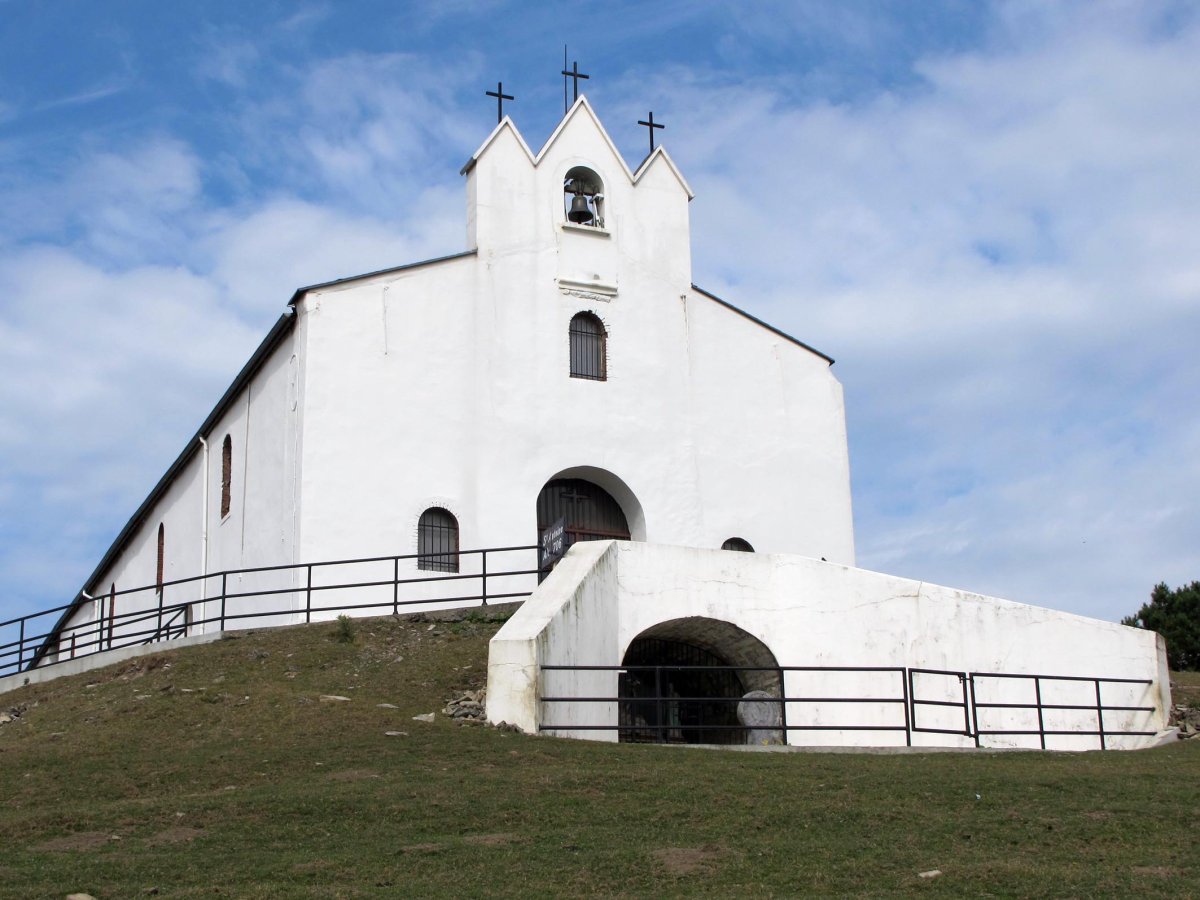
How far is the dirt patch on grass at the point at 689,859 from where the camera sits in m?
11.8

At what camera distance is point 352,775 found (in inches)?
604

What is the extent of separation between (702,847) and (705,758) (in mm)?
4335

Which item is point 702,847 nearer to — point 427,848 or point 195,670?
point 427,848

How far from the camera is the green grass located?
453 inches

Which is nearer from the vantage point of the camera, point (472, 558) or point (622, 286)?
point (472, 558)

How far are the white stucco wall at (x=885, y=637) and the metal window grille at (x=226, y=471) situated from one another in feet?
41.1

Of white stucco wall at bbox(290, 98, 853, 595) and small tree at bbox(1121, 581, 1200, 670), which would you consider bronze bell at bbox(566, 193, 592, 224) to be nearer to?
white stucco wall at bbox(290, 98, 853, 595)

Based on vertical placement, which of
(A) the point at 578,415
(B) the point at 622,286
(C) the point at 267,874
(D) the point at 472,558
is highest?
(B) the point at 622,286

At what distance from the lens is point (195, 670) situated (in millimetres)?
21438

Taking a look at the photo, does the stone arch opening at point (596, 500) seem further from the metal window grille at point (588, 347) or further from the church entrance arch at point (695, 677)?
the church entrance arch at point (695, 677)

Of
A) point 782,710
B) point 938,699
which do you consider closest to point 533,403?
point 938,699

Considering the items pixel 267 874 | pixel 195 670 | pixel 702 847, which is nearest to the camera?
pixel 267 874

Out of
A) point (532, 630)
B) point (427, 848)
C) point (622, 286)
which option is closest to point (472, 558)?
point (622, 286)

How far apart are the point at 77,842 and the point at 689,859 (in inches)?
205
